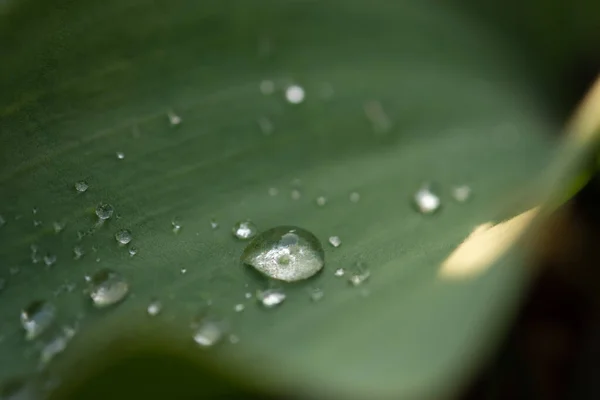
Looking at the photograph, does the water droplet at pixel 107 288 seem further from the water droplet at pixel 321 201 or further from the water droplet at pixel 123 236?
the water droplet at pixel 321 201

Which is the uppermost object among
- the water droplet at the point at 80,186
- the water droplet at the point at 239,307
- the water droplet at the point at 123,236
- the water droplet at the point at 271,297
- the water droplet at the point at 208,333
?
the water droplet at the point at 80,186

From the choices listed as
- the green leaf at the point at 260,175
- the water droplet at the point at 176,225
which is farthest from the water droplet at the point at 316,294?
the water droplet at the point at 176,225

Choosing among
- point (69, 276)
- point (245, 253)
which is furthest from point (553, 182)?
point (69, 276)

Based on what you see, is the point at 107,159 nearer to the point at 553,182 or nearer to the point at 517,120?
the point at 553,182

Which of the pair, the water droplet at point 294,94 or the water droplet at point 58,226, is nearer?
the water droplet at point 58,226

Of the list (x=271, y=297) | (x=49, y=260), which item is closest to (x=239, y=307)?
(x=271, y=297)

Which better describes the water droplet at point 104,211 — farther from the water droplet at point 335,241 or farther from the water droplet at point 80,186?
the water droplet at point 335,241

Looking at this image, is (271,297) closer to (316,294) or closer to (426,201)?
(316,294)

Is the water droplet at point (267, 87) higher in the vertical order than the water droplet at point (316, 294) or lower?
higher

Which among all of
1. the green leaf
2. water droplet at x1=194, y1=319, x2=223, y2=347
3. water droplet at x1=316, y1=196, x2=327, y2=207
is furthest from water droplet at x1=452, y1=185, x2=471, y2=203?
water droplet at x1=194, y1=319, x2=223, y2=347
